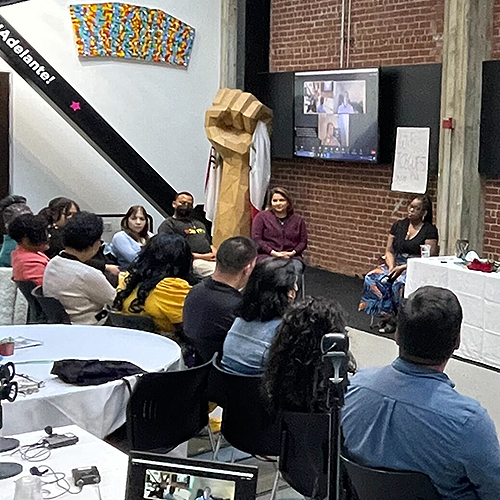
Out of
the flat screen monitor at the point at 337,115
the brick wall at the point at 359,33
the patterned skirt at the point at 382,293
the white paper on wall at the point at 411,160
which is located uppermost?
the brick wall at the point at 359,33

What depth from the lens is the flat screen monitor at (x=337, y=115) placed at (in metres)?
8.09

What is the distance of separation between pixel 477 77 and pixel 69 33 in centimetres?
443

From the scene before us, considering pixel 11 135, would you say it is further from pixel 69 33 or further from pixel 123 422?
pixel 123 422

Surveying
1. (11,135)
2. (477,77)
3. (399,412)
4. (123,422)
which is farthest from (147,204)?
(399,412)

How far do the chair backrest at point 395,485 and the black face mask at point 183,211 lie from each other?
195 inches

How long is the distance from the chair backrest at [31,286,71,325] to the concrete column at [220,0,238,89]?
596 centimetres

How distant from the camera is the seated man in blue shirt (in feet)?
7.09

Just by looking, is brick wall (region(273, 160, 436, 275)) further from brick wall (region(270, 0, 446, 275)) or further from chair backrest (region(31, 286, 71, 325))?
chair backrest (region(31, 286, 71, 325))

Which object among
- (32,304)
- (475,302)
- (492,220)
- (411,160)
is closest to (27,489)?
(32,304)

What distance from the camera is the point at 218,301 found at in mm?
3781

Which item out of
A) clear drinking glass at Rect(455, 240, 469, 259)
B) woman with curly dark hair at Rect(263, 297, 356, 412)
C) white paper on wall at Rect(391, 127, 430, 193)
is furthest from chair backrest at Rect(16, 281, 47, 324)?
white paper on wall at Rect(391, 127, 430, 193)

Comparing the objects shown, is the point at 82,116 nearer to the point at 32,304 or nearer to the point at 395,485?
the point at 32,304

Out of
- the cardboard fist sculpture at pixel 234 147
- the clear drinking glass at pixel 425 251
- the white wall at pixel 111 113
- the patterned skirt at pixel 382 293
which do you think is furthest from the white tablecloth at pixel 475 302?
the white wall at pixel 111 113

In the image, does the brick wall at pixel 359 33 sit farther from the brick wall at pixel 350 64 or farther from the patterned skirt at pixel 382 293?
the patterned skirt at pixel 382 293
